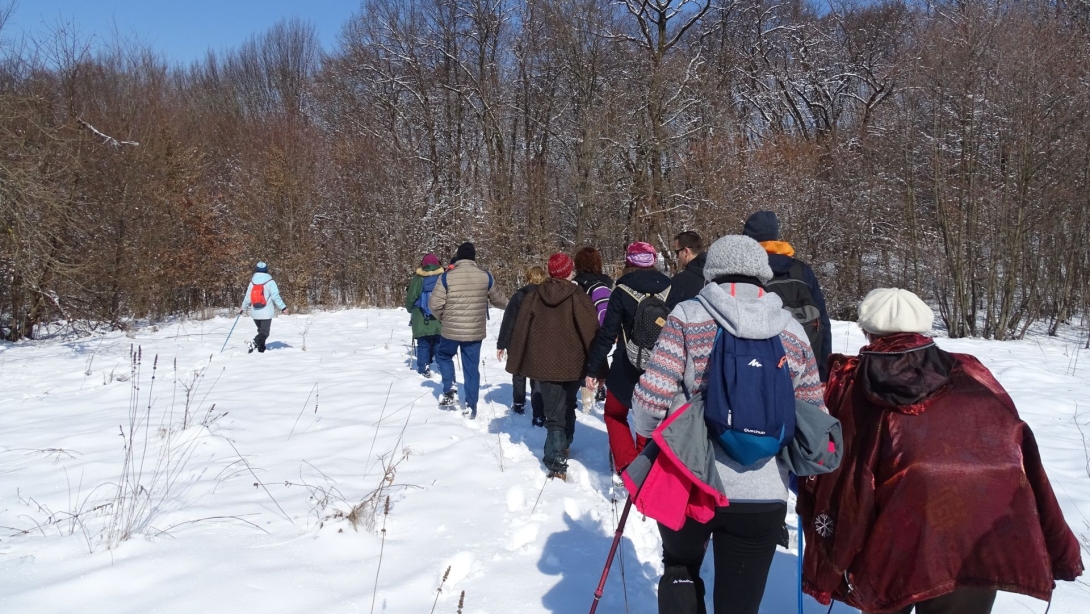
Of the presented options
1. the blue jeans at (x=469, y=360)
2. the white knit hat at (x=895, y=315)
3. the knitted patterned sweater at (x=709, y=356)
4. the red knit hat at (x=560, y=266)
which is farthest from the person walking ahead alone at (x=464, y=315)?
the white knit hat at (x=895, y=315)

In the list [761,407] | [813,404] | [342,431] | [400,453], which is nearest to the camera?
[761,407]

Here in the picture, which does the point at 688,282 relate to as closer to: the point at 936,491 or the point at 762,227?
the point at 762,227

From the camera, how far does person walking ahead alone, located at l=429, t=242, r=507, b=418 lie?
6957 millimetres

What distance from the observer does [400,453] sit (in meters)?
5.48

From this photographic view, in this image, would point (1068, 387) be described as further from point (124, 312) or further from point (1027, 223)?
point (124, 312)

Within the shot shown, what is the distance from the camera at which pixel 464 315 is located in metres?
6.99

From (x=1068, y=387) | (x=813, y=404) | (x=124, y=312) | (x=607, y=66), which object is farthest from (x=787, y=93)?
(x=813, y=404)

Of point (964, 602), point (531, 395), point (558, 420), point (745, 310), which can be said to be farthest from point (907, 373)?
point (531, 395)

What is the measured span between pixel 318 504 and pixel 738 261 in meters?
3.15

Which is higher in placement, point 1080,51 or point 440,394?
point 1080,51

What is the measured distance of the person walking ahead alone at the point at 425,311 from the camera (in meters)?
8.74

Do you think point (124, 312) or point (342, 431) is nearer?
point (342, 431)

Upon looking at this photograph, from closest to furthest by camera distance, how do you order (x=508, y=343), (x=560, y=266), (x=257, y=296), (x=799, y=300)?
(x=799, y=300) → (x=560, y=266) → (x=508, y=343) → (x=257, y=296)

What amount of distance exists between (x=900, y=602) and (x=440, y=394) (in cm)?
635
